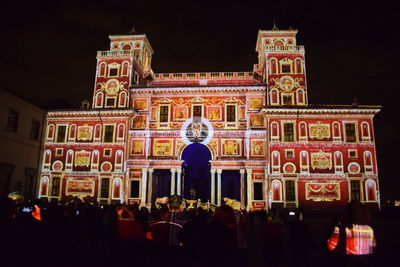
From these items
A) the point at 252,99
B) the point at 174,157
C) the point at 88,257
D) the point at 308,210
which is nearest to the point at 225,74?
the point at 252,99

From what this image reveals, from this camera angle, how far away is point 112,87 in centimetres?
3888

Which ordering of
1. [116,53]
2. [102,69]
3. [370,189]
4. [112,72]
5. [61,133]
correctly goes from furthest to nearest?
[116,53] < [102,69] < [112,72] < [61,133] < [370,189]

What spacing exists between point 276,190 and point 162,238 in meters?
26.5

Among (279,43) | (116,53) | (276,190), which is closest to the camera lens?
(276,190)

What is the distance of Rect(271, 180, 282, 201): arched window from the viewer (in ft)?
109

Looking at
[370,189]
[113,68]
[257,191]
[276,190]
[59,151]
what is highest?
[113,68]

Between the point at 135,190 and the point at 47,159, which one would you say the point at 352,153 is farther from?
the point at 47,159

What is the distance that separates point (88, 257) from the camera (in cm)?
956

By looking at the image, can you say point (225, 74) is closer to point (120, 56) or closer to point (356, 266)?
point (120, 56)

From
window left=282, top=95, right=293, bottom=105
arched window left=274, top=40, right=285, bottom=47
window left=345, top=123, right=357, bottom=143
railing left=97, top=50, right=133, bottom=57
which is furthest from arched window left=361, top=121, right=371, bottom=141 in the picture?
railing left=97, top=50, right=133, bottom=57

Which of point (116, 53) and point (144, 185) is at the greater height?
point (116, 53)

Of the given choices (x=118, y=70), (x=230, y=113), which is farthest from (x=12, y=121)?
(x=230, y=113)

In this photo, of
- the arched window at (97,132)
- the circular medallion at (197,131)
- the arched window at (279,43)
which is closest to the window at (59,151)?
the arched window at (97,132)

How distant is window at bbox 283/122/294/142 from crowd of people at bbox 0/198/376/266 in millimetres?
25241
